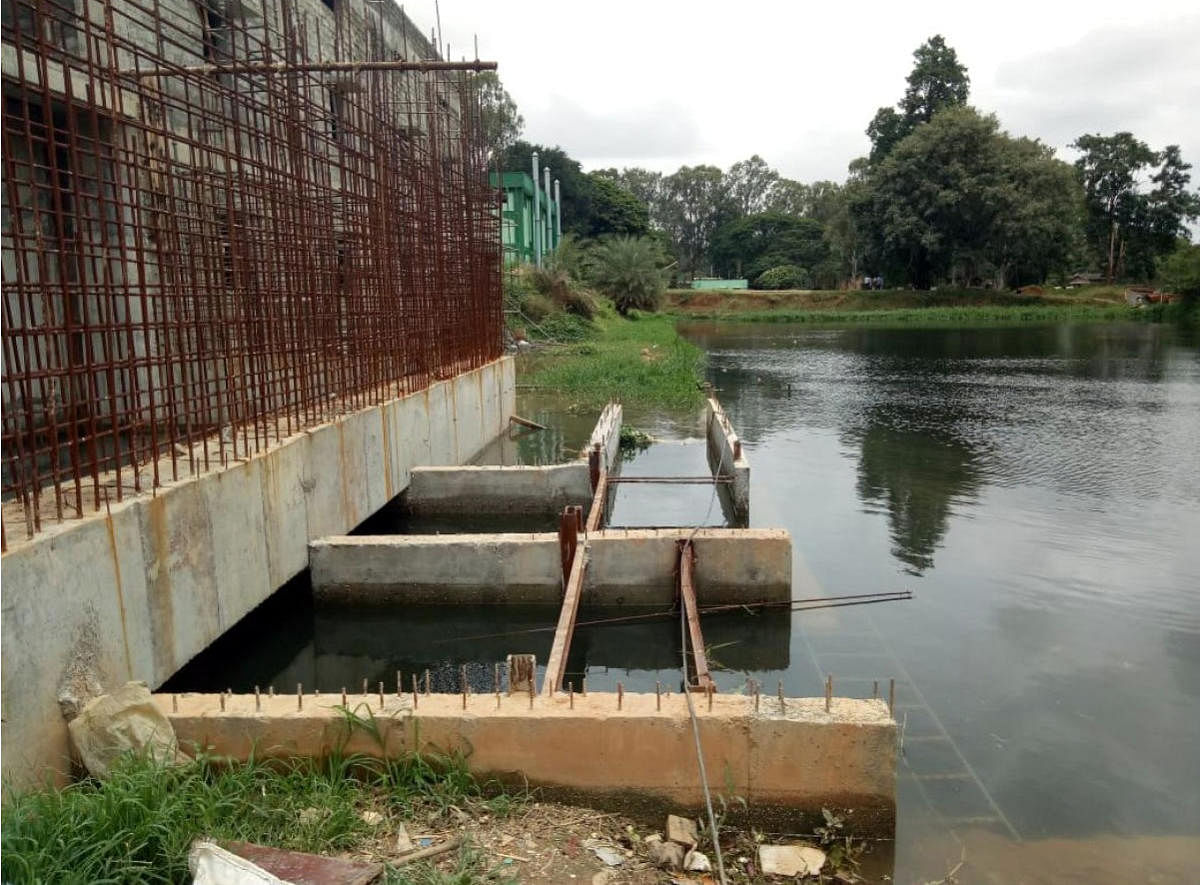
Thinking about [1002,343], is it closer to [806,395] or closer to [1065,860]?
[806,395]

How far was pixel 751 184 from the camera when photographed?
98375 millimetres

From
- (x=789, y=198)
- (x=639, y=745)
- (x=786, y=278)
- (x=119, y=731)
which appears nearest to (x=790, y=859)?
(x=639, y=745)

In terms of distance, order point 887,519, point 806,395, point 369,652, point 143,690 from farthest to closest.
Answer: point 806,395 < point 887,519 < point 369,652 < point 143,690

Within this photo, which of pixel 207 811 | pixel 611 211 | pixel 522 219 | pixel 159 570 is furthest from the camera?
pixel 611 211

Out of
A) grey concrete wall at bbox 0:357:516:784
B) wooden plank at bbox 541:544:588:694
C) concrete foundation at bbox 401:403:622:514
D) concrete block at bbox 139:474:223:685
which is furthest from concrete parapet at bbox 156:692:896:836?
concrete foundation at bbox 401:403:622:514

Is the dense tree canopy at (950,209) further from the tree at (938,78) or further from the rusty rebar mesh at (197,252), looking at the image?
the rusty rebar mesh at (197,252)

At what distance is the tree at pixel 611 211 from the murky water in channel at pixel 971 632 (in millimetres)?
47389

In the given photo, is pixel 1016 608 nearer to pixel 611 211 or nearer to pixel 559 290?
pixel 559 290

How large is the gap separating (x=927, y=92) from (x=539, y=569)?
208 ft

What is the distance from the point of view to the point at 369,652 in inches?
328

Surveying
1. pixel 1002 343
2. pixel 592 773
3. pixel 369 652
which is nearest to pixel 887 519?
pixel 369 652

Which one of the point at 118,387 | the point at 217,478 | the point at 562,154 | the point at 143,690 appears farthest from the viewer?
the point at 562,154

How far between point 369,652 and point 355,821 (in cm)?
412

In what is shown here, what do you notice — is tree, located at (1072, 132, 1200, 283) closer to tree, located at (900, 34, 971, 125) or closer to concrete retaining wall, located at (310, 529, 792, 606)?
tree, located at (900, 34, 971, 125)
